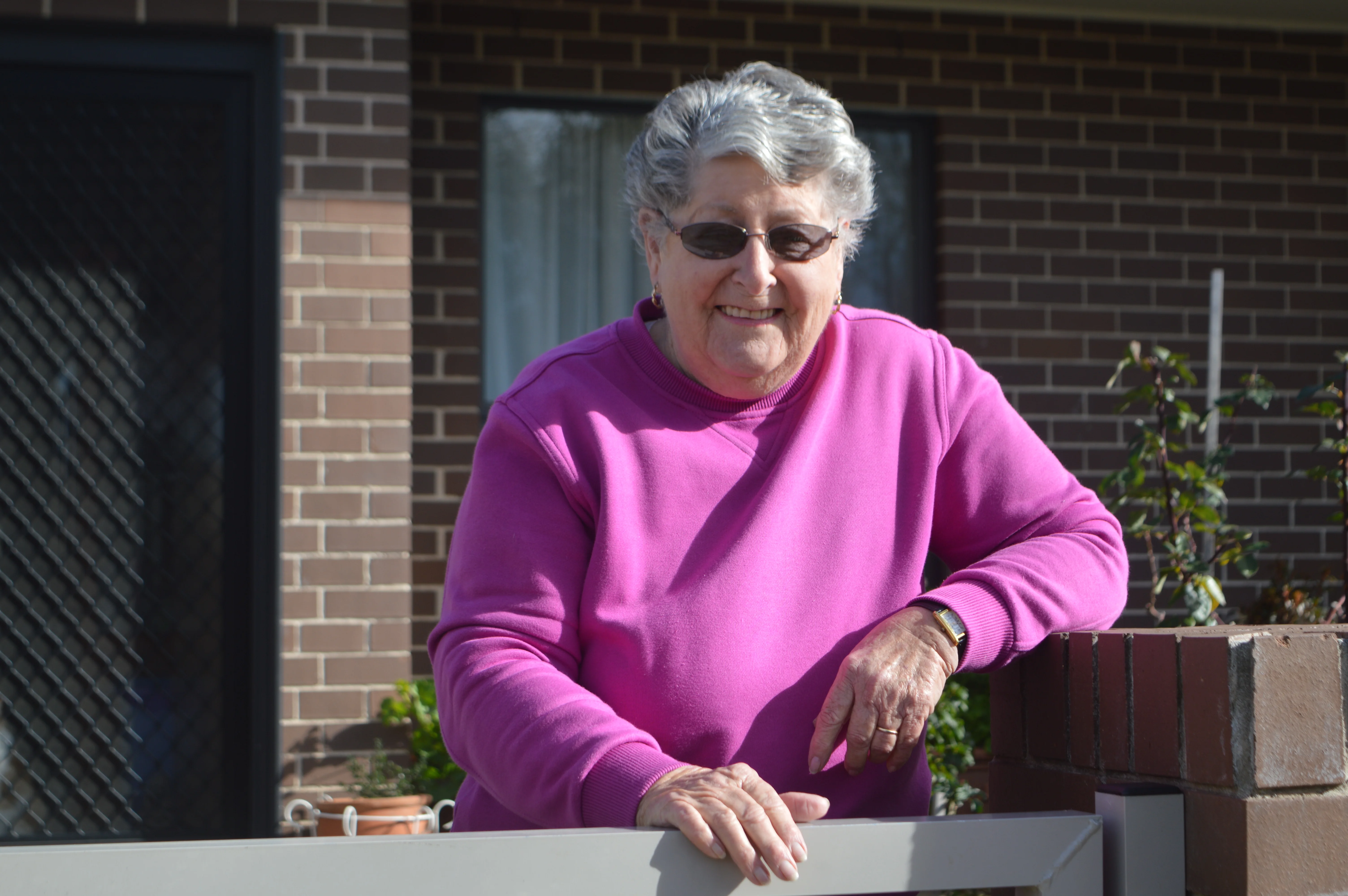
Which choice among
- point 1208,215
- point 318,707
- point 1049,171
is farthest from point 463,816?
point 1208,215

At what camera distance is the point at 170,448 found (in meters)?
4.15

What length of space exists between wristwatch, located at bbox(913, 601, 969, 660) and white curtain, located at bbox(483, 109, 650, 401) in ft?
11.6

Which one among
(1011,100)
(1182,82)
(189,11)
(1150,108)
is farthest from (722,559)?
(1182,82)

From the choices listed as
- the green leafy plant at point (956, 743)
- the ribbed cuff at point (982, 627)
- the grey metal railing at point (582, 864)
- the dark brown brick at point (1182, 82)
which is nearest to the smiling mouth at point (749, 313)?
the ribbed cuff at point (982, 627)

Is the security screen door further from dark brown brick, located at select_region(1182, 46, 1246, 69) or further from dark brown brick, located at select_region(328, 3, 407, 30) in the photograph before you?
dark brown brick, located at select_region(1182, 46, 1246, 69)

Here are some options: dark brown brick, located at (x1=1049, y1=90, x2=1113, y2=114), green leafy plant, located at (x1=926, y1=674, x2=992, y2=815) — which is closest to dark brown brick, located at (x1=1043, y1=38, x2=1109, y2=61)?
dark brown brick, located at (x1=1049, y1=90, x2=1113, y2=114)

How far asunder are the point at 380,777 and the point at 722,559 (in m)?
2.59

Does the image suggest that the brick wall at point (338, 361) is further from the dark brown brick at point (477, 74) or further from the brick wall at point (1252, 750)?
the brick wall at point (1252, 750)

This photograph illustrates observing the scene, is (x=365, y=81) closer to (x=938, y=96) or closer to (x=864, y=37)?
(x=864, y=37)

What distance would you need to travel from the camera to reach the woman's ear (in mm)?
1897

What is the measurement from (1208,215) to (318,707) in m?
4.11

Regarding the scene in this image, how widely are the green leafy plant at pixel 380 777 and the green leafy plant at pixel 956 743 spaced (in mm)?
1599

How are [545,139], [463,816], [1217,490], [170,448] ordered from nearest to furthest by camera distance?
[463,816] → [1217,490] → [170,448] → [545,139]

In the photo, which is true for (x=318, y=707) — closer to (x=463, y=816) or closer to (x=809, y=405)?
(x=463, y=816)
